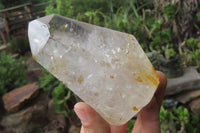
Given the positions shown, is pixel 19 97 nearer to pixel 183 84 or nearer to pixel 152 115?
pixel 183 84

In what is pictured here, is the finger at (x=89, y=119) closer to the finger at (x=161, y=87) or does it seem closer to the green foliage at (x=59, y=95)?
the finger at (x=161, y=87)

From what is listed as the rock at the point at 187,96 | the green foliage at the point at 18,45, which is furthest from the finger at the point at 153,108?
the green foliage at the point at 18,45

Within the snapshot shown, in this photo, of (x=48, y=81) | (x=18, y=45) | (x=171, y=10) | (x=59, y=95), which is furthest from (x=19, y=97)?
(x=18, y=45)

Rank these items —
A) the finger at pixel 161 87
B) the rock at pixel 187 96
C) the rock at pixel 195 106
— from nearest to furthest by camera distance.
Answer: the finger at pixel 161 87
the rock at pixel 195 106
the rock at pixel 187 96

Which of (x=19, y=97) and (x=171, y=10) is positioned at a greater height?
(x=171, y=10)

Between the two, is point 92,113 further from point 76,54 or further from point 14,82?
point 14,82

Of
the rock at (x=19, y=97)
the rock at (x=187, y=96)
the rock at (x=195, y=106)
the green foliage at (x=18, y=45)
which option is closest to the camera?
the rock at (x=195, y=106)

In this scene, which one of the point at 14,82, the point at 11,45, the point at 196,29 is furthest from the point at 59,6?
the point at 11,45
